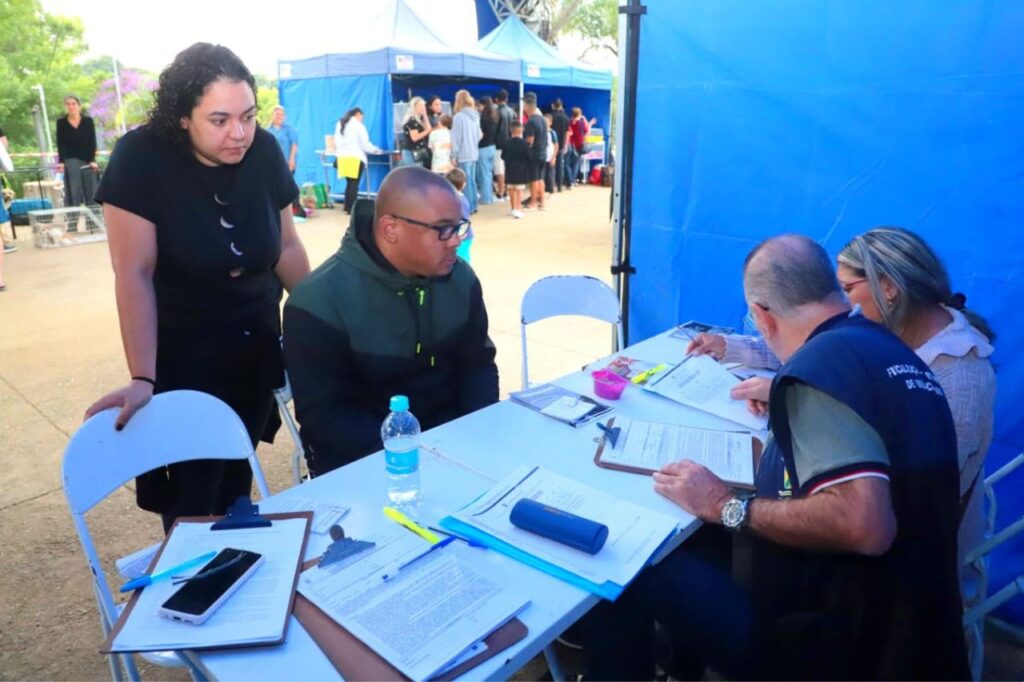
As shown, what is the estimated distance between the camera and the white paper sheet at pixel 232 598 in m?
1.13

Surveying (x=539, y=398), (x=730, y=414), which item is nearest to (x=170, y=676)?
(x=539, y=398)

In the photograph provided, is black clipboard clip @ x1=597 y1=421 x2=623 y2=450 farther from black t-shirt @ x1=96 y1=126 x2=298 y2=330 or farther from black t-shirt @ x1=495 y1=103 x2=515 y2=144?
black t-shirt @ x1=495 y1=103 x2=515 y2=144

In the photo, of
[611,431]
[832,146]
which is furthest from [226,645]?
[832,146]

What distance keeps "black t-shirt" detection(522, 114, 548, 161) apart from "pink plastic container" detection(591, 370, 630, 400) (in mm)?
9161

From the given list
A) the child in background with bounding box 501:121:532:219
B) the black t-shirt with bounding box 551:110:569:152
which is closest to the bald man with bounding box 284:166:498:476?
the child in background with bounding box 501:121:532:219

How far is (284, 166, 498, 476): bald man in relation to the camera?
2.09m

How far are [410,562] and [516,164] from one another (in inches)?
407

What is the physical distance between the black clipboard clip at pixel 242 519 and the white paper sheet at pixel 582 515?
42 centimetres

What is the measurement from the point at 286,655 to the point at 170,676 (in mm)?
1425

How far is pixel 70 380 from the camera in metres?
4.63

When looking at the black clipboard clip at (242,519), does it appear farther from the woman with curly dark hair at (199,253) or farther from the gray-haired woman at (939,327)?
the gray-haired woman at (939,327)

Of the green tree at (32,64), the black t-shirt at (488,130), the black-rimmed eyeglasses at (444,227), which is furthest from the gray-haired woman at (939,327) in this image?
the green tree at (32,64)

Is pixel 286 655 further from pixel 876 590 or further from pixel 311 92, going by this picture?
pixel 311 92

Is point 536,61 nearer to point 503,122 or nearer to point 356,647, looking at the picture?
point 503,122
